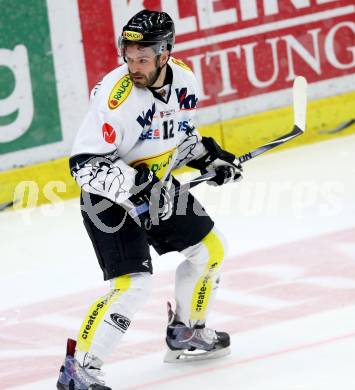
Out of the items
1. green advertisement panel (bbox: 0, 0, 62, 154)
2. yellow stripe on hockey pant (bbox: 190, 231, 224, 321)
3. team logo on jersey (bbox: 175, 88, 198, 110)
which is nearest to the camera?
team logo on jersey (bbox: 175, 88, 198, 110)

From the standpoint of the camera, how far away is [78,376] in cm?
386

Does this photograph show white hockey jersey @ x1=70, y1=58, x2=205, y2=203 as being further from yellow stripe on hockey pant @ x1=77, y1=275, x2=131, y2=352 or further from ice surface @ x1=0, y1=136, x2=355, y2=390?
ice surface @ x1=0, y1=136, x2=355, y2=390

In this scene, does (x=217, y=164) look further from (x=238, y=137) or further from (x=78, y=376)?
(x=238, y=137)

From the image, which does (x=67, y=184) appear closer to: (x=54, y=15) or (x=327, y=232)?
(x=54, y=15)

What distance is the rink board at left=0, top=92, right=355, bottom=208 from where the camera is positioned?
6859 mm

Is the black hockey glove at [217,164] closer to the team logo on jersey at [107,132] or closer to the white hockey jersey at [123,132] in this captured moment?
the white hockey jersey at [123,132]

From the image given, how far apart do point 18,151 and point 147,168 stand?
3.05m

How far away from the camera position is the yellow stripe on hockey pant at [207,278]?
4238mm

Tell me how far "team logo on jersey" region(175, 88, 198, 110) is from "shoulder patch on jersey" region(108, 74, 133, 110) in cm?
27

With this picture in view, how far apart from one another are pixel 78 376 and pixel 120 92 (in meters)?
0.97

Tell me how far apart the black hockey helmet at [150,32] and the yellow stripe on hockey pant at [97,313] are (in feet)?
2.57

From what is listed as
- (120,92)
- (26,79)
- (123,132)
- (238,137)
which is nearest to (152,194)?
(123,132)

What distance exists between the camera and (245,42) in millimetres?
7348

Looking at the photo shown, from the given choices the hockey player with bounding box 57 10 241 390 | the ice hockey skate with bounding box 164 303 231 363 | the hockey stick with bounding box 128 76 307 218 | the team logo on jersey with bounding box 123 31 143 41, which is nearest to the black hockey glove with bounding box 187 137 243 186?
the hockey stick with bounding box 128 76 307 218
